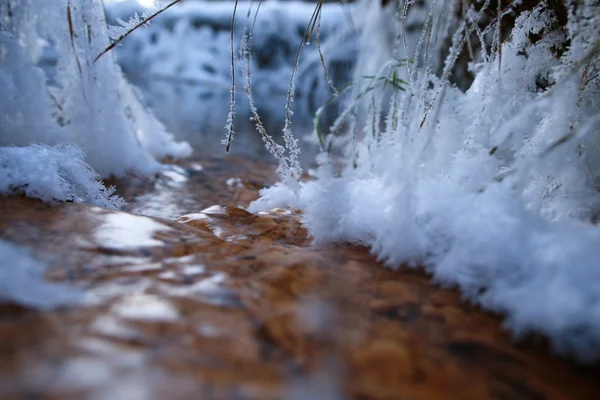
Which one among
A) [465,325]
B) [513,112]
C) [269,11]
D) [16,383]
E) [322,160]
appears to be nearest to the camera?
[16,383]

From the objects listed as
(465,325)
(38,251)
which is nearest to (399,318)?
(465,325)

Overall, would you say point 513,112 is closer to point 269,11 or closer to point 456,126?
point 456,126

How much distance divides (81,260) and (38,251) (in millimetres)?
40

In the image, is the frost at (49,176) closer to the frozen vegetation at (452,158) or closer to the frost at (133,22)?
the frozen vegetation at (452,158)

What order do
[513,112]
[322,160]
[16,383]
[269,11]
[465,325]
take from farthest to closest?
[269,11], [513,112], [322,160], [465,325], [16,383]

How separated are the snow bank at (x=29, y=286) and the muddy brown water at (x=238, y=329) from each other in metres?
0.01

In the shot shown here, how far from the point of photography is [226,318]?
31 cm

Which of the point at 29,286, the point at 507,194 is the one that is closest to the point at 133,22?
the point at 29,286

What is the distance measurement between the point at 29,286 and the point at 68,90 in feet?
2.62

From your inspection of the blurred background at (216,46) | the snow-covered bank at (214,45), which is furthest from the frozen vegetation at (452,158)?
the snow-covered bank at (214,45)

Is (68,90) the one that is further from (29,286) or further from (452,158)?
(452,158)

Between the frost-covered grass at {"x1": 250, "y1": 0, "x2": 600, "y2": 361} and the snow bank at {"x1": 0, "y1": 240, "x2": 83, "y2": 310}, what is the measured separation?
30 centimetres

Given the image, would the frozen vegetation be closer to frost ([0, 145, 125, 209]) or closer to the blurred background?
frost ([0, 145, 125, 209])

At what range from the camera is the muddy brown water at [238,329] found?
241 millimetres
